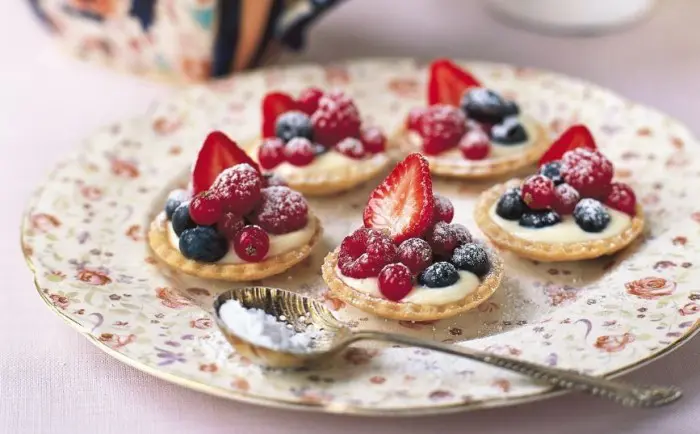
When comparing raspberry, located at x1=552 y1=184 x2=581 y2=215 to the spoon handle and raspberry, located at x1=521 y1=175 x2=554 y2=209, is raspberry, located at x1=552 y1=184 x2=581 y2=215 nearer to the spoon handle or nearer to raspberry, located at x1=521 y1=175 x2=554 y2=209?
raspberry, located at x1=521 y1=175 x2=554 y2=209

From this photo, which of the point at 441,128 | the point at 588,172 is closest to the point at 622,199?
the point at 588,172

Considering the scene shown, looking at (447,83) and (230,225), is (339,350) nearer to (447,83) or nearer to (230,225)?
(230,225)

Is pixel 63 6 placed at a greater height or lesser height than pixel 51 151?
greater

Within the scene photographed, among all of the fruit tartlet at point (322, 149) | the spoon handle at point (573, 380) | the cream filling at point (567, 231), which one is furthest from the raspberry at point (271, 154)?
the spoon handle at point (573, 380)

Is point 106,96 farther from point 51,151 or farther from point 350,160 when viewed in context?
point 350,160

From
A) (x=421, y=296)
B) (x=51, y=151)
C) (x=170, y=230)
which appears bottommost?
(x=51, y=151)

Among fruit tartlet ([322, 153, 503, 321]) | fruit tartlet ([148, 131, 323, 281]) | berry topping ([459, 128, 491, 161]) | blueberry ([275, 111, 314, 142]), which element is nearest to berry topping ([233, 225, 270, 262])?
fruit tartlet ([148, 131, 323, 281])

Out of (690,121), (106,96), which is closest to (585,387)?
Answer: (690,121)
